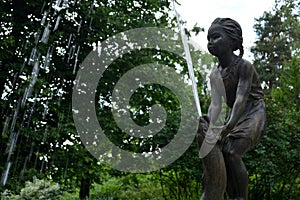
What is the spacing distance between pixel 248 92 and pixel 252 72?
0.21 m

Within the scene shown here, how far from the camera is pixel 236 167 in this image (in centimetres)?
392

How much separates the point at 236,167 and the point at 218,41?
1179mm

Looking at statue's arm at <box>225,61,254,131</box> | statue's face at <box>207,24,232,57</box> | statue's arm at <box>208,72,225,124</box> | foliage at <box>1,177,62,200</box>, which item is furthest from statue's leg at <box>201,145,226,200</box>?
foliage at <box>1,177,62,200</box>

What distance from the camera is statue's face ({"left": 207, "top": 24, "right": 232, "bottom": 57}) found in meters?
4.21

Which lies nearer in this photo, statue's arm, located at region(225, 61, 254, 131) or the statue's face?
statue's arm, located at region(225, 61, 254, 131)

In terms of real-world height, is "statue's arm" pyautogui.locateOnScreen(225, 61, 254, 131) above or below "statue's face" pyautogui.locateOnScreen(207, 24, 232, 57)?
below

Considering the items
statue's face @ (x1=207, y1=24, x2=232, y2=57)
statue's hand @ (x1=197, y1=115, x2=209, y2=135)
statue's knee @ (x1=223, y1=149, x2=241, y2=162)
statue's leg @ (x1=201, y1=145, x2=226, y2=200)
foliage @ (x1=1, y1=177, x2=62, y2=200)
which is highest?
statue's face @ (x1=207, y1=24, x2=232, y2=57)

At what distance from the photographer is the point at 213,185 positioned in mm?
3779

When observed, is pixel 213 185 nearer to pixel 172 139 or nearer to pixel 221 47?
pixel 221 47

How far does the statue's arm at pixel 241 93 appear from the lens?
4046mm

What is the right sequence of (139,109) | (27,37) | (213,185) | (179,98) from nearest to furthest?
(213,185) < (27,37) < (139,109) < (179,98)

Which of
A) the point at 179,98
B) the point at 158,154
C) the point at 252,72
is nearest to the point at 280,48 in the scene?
the point at 179,98

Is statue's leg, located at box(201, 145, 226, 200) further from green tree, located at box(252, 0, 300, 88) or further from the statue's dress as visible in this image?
green tree, located at box(252, 0, 300, 88)

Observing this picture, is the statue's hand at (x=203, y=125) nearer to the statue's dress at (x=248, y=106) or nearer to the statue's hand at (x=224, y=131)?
the statue's hand at (x=224, y=131)
